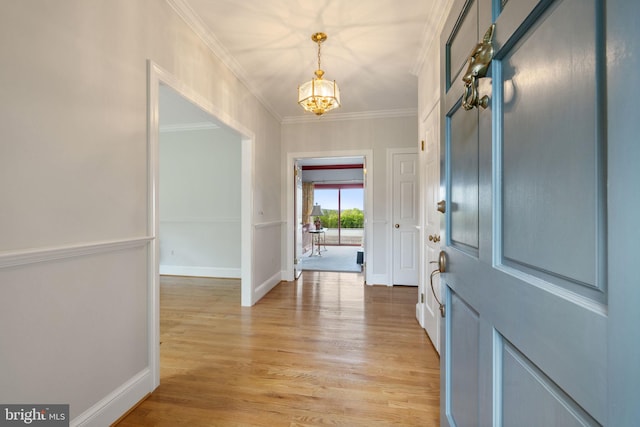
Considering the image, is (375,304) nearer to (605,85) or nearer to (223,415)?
(223,415)

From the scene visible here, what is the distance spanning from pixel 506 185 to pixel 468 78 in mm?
324

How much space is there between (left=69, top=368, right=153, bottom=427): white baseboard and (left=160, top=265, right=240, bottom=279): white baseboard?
9.89 ft

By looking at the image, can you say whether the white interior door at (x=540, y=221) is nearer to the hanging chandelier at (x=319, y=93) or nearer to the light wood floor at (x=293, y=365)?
the light wood floor at (x=293, y=365)

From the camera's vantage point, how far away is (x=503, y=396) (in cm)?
73

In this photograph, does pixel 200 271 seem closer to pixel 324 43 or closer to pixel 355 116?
pixel 355 116

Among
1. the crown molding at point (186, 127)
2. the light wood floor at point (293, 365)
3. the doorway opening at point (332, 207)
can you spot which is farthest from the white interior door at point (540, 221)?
the doorway opening at point (332, 207)

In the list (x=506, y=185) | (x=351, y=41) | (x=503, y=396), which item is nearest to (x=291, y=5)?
(x=351, y=41)

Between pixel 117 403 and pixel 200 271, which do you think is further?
→ pixel 200 271

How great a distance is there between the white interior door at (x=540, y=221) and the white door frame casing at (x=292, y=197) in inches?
132

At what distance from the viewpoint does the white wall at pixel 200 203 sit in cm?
477

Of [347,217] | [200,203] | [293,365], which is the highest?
[200,203]

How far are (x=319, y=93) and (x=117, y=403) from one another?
2.45m

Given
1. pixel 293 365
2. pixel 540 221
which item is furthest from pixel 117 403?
pixel 540 221

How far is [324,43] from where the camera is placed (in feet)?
8.36
